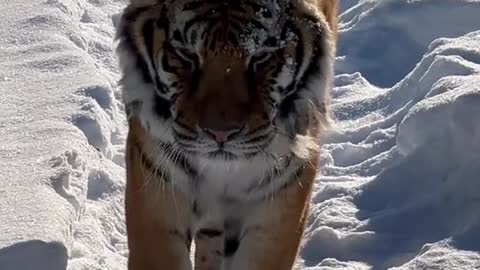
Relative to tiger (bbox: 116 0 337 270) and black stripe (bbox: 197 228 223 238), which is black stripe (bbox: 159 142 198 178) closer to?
tiger (bbox: 116 0 337 270)

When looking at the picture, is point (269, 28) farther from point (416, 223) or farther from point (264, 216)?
point (416, 223)

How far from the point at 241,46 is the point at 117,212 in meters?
1.51

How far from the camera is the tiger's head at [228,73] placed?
10.5ft

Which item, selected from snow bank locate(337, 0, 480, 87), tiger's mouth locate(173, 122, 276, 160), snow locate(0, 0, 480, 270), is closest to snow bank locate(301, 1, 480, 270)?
snow locate(0, 0, 480, 270)

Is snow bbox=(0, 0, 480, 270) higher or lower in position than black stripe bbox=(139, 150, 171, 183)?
lower

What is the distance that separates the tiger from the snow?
46 cm

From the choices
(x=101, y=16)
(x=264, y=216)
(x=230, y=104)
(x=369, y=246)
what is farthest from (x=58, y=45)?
(x=230, y=104)

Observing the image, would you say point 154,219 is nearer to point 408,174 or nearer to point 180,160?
point 180,160

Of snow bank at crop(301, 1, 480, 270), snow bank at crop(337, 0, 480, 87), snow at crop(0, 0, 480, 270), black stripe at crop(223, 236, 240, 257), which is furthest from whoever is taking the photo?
snow bank at crop(337, 0, 480, 87)

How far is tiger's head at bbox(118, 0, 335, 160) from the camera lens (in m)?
3.21

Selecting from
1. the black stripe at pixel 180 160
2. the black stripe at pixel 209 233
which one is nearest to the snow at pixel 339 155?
the black stripe at pixel 209 233

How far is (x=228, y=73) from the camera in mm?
3191

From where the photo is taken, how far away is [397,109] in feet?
18.2

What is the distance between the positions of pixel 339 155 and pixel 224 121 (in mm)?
2088
